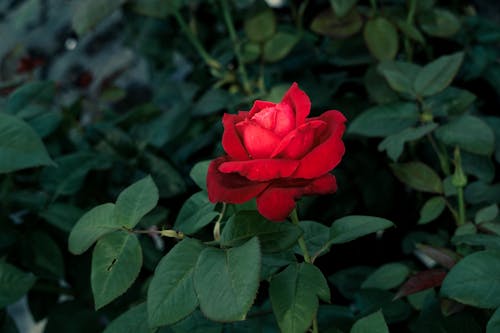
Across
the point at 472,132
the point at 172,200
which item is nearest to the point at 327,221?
the point at 172,200

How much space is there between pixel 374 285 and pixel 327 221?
35 centimetres

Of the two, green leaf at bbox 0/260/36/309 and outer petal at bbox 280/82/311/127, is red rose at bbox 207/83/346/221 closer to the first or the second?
outer petal at bbox 280/82/311/127

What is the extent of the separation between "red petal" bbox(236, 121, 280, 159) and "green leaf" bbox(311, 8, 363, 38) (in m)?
0.74

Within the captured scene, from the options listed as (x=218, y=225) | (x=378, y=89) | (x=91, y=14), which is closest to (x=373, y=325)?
(x=218, y=225)

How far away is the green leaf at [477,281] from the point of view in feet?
2.26

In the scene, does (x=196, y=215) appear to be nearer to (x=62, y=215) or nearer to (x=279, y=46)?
(x=62, y=215)

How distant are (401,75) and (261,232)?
526 millimetres

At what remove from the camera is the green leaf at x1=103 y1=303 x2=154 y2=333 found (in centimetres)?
75

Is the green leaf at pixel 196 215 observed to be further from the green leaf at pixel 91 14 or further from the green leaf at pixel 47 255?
the green leaf at pixel 91 14

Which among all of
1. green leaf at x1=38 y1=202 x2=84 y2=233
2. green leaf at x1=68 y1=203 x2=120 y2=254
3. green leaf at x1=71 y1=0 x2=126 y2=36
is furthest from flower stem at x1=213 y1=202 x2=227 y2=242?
green leaf at x1=71 y1=0 x2=126 y2=36

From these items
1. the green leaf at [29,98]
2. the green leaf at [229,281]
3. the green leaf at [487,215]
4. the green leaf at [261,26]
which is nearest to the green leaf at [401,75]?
the green leaf at [487,215]

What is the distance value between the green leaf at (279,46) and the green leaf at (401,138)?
18.6 inches

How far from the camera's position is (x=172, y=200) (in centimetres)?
131

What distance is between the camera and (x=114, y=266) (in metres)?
0.68
